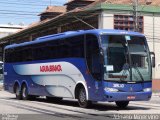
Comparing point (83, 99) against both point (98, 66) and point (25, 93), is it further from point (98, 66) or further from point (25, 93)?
point (25, 93)

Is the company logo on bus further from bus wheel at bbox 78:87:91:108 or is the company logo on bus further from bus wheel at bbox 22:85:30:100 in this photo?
bus wheel at bbox 22:85:30:100

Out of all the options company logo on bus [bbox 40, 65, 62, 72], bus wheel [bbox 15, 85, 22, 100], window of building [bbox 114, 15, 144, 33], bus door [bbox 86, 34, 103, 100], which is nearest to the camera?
bus door [bbox 86, 34, 103, 100]

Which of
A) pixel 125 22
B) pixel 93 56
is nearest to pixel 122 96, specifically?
pixel 93 56

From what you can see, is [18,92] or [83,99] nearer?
[83,99]

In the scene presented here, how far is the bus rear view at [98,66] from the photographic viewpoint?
18.5 meters

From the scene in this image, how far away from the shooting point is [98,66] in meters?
18.7

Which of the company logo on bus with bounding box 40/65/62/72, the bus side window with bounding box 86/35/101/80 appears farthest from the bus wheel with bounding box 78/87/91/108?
the company logo on bus with bounding box 40/65/62/72

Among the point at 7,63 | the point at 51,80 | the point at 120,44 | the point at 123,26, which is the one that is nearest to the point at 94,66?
the point at 120,44

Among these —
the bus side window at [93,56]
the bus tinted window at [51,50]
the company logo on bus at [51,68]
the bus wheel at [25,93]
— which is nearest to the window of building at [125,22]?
the bus tinted window at [51,50]

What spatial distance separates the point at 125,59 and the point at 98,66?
1.11 metres

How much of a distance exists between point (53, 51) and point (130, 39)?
511 centimetres

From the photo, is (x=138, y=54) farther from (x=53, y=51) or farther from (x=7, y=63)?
(x=7, y=63)

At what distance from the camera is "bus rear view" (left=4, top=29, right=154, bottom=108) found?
18.5 metres

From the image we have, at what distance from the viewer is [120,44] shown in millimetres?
18984
